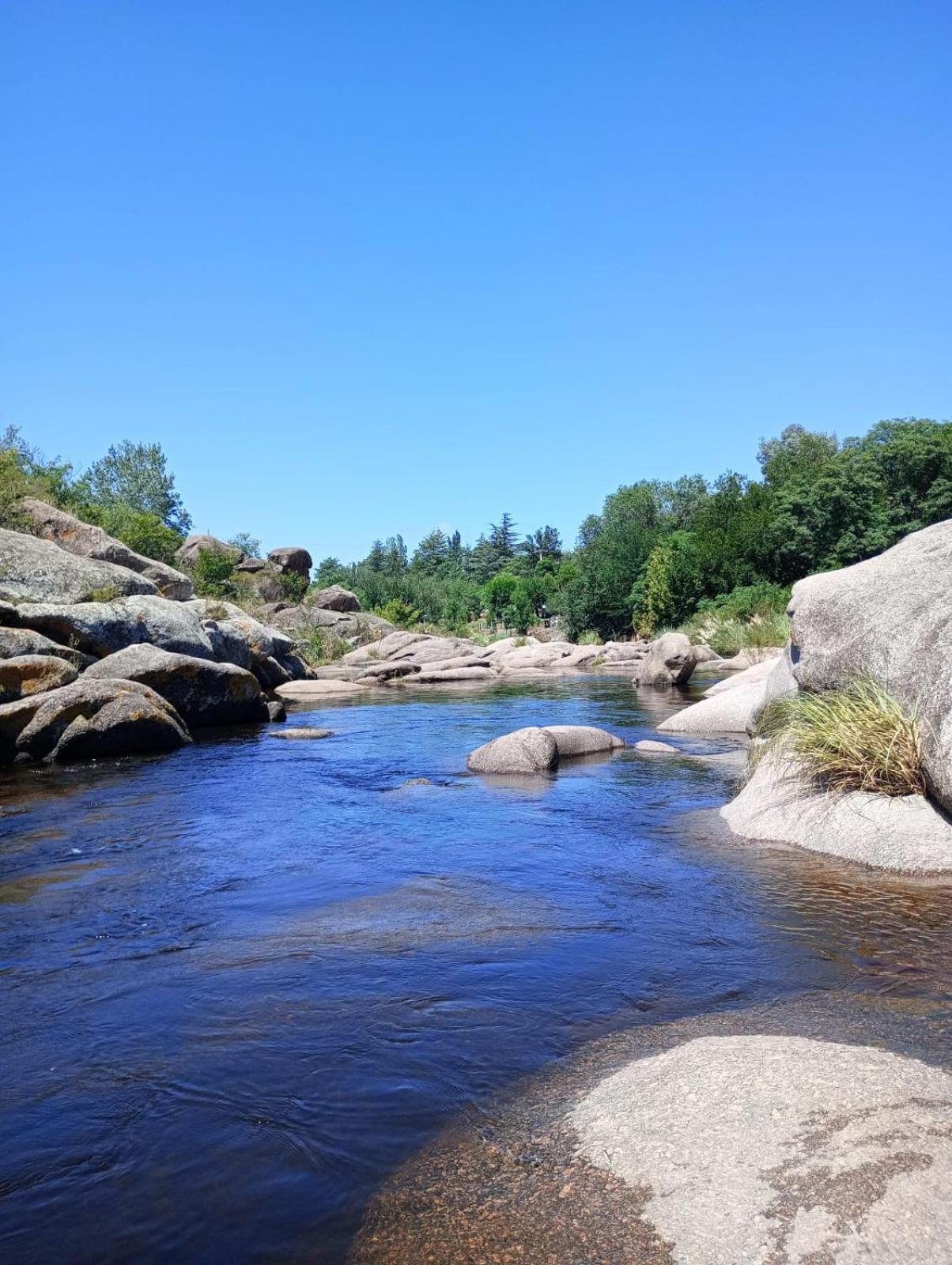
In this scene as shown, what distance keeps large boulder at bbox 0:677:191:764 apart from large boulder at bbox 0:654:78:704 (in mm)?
260

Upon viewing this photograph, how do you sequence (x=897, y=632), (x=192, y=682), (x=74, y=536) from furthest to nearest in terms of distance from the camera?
(x=74, y=536), (x=192, y=682), (x=897, y=632)

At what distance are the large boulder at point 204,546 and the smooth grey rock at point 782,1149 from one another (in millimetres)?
44297

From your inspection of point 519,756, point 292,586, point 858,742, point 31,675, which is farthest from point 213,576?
point 858,742

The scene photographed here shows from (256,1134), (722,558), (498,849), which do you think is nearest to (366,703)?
(498,849)

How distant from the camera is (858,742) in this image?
8.51 meters

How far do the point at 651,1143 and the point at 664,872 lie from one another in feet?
15.9

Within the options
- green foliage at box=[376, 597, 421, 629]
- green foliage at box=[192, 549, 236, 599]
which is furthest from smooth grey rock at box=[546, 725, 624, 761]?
green foliage at box=[376, 597, 421, 629]

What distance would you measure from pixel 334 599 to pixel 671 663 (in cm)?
3260

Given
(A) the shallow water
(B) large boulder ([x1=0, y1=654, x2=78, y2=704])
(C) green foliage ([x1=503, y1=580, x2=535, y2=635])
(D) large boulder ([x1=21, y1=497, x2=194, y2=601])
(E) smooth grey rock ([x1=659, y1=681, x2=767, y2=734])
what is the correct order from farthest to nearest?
(C) green foliage ([x1=503, y1=580, x2=535, y2=635]) → (D) large boulder ([x1=21, y1=497, x2=194, y2=601]) → (E) smooth grey rock ([x1=659, y1=681, x2=767, y2=734]) → (B) large boulder ([x1=0, y1=654, x2=78, y2=704]) → (A) the shallow water

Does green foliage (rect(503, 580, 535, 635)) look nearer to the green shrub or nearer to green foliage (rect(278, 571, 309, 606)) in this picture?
green foliage (rect(278, 571, 309, 606))

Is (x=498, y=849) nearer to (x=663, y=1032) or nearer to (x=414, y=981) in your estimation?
(x=414, y=981)

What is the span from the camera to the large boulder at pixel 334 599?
56.7 meters

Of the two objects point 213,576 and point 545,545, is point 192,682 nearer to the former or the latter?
point 213,576

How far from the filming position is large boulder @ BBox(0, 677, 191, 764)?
49.6 feet
